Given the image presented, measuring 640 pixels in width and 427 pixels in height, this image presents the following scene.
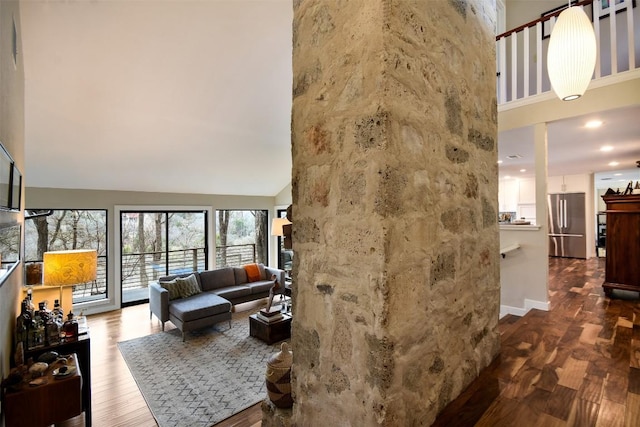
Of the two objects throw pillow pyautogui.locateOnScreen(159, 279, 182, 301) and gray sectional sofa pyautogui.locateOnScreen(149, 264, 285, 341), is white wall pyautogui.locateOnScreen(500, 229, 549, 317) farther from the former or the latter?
throw pillow pyautogui.locateOnScreen(159, 279, 182, 301)

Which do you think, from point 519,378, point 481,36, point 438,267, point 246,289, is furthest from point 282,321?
point 481,36

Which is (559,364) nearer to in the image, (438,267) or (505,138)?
(438,267)

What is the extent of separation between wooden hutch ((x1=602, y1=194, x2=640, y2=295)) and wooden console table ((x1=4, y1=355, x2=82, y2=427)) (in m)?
5.30

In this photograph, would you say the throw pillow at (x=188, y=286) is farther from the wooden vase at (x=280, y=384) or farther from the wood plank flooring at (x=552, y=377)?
the wooden vase at (x=280, y=384)

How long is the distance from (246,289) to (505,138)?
512 cm

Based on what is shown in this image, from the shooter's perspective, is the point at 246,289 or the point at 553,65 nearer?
the point at 553,65

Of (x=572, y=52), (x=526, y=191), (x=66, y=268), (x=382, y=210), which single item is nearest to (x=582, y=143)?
(x=572, y=52)

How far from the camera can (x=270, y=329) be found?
4.54 m

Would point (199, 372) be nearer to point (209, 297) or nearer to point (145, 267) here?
point (209, 297)

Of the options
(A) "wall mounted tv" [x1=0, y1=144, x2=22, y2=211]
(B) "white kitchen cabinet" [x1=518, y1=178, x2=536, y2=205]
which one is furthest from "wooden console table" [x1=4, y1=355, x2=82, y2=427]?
(B) "white kitchen cabinet" [x1=518, y1=178, x2=536, y2=205]

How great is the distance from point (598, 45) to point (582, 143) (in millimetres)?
1608

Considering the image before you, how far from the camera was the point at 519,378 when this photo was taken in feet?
Result: 5.12

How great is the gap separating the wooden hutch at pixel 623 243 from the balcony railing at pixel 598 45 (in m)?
1.46

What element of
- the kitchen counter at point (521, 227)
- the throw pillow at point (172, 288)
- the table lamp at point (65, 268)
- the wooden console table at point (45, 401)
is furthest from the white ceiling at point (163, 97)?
the wooden console table at point (45, 401)
